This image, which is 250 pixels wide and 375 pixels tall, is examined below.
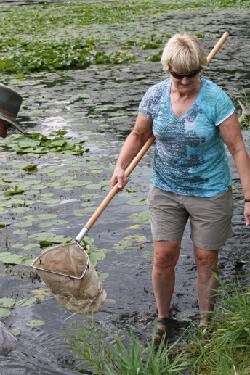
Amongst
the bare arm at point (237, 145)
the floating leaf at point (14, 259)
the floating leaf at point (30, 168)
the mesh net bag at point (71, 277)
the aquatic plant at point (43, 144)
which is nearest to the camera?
the bare arm at point (237, 145)

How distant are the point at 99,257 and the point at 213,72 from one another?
8.82 metres

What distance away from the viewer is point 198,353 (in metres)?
4.37

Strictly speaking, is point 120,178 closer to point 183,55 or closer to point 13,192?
point 183,55

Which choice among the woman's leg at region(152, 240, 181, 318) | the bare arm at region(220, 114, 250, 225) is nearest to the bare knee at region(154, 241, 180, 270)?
the woman's leg at region(152, 240, 181, 318)

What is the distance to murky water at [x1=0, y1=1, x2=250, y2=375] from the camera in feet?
16.5

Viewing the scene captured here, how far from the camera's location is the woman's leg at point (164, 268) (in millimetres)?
4707

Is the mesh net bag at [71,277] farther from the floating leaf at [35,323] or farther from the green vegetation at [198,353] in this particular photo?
the floating leaf at [35,323]

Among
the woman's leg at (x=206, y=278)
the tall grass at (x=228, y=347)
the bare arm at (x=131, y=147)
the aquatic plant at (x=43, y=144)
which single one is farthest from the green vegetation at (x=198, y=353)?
the aquatic plant at (x=43, y=144)

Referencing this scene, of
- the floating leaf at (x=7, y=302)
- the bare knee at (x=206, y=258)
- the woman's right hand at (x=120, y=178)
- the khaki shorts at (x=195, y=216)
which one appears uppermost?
the woman's right hand at (x=120, y=178)

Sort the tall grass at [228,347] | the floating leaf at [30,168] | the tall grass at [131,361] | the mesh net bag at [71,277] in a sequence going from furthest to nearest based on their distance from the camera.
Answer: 1. the floating leaf at [30,168]
2. the mesh net bag at [71,277]
3. the tall grass at [228,347]
4. the tall grass at [131,361]

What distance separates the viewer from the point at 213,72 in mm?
14375

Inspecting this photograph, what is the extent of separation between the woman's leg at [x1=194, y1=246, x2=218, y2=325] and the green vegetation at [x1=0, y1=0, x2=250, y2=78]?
35.4 feet

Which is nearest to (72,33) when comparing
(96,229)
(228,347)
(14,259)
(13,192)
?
(13,192)

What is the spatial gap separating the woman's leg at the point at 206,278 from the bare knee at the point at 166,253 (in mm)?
130
